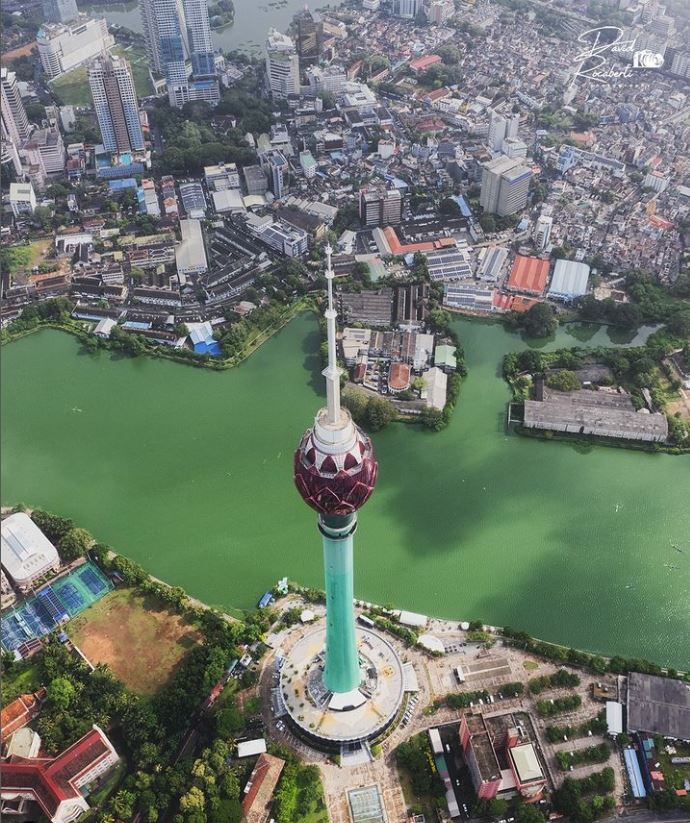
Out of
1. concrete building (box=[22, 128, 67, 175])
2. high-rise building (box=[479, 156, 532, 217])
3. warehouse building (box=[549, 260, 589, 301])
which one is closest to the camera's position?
warehouse building (box=[549, 260, 589, 301])

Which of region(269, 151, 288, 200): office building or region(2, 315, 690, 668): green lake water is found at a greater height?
region(269, 151, 288, 200): office building

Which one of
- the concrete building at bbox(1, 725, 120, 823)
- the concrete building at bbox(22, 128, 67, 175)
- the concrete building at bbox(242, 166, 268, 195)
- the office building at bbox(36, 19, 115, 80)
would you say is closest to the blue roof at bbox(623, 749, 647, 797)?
the concrete building at bbox(1, 725, 120, 823)

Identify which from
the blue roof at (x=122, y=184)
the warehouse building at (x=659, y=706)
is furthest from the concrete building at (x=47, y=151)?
the warehouse building at (x=659, y=706)

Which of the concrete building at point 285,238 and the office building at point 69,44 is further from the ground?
the office building at point 69,44

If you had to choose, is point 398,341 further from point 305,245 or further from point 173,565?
point 173,565

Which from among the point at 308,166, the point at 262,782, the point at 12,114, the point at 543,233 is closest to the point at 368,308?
the point at 543,233

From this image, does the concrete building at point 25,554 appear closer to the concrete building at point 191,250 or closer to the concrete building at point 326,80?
the concrete building at point 191,250

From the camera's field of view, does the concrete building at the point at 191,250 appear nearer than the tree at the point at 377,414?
No

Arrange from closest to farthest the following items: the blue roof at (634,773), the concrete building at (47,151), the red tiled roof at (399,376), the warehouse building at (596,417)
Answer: the blue roof at (634,773) → the warehouse building at (596,417) → the red tiled roof at (399,376) → the concrete building at (47,151)
